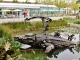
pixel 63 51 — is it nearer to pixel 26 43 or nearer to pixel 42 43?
pixel 42 43

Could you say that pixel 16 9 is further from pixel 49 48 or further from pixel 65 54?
A: pixel 65 54

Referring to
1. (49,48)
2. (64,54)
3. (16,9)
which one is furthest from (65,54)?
(16,9)

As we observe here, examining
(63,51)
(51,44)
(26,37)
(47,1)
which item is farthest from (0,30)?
(47,1)

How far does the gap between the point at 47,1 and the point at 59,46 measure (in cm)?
4527

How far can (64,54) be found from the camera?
11.5 m

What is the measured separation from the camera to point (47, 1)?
56812 millimetres

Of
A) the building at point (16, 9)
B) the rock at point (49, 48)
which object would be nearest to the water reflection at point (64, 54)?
the rock at point (49, 48)

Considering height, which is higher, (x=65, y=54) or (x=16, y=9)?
(x=65, y=54)

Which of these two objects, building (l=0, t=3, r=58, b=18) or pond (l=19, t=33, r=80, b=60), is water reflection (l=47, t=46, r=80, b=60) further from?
building (l=0, t=3, r=58, b=18)

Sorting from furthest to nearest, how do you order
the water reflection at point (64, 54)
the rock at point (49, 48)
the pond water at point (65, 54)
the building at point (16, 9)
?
the building at point (16, 9) < the rock at point (49, 48) < the water reflection at point (64, 54) < the pond water at point (65, 54)

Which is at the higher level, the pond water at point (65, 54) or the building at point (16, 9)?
the pond water at point (65, 54)

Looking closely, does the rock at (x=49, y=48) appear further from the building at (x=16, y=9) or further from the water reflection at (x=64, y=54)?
the building at (x=16, y=9)

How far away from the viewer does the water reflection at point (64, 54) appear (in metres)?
10.8

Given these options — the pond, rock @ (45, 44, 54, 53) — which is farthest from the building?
rock @ (45, 44, 54, 53)
